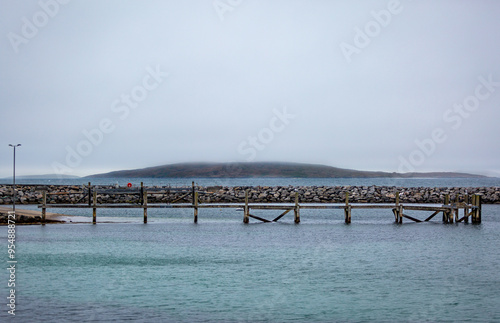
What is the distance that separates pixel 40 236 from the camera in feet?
130

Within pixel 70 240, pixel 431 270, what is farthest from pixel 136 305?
pixel 70 240

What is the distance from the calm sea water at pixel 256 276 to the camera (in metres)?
Result: 19.1

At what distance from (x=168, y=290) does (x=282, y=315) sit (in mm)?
5426

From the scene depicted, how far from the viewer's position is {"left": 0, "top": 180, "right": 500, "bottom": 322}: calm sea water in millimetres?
19109

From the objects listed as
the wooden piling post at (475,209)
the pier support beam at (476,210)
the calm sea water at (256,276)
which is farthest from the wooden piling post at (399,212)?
the pier support beam at (476,210)

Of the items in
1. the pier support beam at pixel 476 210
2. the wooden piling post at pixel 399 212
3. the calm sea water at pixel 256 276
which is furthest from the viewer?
the wooden piling post at pixel 399 212

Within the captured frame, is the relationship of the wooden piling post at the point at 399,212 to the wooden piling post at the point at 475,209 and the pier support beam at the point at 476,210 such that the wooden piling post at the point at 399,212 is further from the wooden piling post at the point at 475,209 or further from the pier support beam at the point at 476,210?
the pier support beam at the point at 476,210

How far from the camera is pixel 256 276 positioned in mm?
25469

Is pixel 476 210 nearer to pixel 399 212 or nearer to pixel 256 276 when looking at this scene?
pixel 399 212

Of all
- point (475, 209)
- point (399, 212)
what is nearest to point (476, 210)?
point (475, 209)

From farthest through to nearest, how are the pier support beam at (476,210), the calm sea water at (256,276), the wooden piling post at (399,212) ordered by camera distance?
the wooden piling post at (399,212), the pier support beam at (476,210), the calm sea water at (256,276)

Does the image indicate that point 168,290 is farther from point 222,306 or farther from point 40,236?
point 40,236

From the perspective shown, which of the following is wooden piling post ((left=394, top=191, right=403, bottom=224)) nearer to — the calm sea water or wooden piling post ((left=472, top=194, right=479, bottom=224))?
the calm sea water

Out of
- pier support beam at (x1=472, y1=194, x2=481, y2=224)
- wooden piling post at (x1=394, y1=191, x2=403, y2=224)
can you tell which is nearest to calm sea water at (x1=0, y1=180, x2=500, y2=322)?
wooden piling post at (x1=394, y1=191, x2=403, y2=224)
